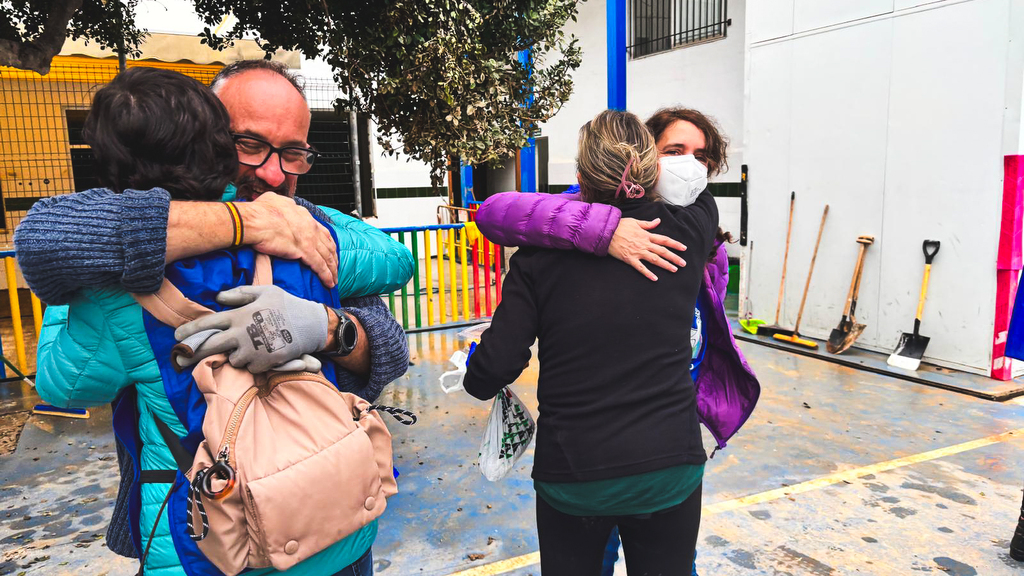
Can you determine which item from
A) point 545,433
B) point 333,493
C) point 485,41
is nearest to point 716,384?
point 545,433

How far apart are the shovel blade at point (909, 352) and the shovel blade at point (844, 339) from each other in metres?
0.39

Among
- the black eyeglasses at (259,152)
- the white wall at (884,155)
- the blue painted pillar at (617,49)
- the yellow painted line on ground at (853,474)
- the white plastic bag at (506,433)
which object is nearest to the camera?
the black eyeglasses at (259,152)

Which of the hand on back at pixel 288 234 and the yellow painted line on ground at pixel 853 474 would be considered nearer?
the hand on back at pixel 288 234

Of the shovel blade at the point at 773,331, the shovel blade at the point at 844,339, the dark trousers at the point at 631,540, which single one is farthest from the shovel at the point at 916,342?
the dark trousers at the point at 631,540

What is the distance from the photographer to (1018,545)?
310 cm

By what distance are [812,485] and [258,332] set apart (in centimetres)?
367

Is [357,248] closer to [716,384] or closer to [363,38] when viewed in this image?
[716,384]

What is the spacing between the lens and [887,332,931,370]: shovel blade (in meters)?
6.18

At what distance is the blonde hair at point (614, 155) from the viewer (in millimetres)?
1785

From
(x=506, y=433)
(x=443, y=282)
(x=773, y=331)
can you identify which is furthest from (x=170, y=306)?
(x=773, y=331)

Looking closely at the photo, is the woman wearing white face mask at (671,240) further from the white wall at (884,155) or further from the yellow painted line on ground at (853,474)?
the white wall at (884,155)

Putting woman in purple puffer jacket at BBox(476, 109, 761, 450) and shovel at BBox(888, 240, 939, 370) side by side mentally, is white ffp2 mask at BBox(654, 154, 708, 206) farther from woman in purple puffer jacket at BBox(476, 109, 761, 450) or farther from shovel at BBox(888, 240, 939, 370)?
shovel at BBox(888, 240, 939, 370)

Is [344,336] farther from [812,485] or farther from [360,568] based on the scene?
[812,485]

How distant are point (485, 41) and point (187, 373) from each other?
3.76 meters
